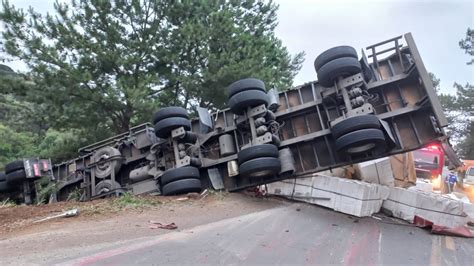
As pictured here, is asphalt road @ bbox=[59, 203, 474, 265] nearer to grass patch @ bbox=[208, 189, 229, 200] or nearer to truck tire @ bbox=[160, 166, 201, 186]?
grass patch @ bbox=[208, 189, 229, 200]

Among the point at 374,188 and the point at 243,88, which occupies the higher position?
the point at 243,88

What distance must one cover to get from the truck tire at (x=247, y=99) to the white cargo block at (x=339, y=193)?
182 cm

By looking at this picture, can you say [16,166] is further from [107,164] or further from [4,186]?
[107,164]

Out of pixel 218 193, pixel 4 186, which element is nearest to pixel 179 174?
pixel 218 193

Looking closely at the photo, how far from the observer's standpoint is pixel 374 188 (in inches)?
238

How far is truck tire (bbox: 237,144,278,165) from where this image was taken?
241 inches

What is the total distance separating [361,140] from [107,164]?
5579 mm

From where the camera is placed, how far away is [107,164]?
25.5 ft

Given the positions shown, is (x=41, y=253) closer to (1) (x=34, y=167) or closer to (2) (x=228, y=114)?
(2) (x=228, y=114)

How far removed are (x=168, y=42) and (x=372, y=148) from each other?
8736mm

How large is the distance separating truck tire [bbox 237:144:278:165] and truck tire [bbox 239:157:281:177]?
0.08m

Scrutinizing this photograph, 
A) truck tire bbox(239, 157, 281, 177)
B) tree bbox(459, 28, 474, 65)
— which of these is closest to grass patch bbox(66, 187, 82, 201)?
truck tire bbox(239, 157, 281, 177)

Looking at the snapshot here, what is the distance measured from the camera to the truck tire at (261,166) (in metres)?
6.03

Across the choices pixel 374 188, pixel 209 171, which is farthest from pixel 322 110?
pixel 209 171
